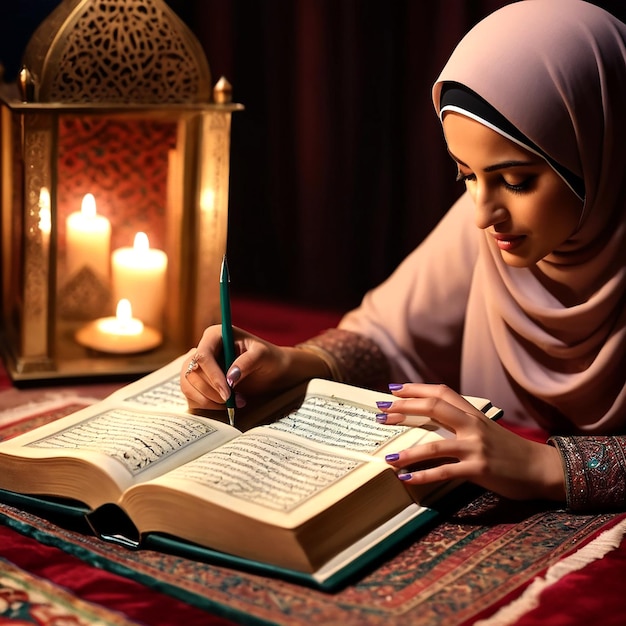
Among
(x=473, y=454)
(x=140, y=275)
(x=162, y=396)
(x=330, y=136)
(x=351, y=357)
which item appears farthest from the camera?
(x=330, y=136)

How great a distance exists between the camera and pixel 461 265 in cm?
174

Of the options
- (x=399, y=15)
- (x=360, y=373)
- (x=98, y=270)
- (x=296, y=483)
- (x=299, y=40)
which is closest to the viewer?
(x=296, y=483)

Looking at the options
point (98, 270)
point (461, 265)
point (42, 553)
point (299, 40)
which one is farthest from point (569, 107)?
point (299, 40)

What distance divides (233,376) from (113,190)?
0.74m

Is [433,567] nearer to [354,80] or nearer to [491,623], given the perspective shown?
[491,623]

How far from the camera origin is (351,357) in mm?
1711

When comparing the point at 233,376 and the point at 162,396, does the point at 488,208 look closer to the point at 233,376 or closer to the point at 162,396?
the point at 233,376

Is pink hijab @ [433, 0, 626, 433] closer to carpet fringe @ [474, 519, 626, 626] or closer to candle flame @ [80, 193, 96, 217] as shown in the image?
carpet fringe @ [474, 519, 626, 626]

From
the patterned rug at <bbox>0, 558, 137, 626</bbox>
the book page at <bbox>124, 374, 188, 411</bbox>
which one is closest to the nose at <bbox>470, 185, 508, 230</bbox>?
the book page at <bbox>124, 374, 188, 411</bbox>

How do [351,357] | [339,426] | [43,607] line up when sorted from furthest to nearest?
[351,357] < [339,426] < [43,607]

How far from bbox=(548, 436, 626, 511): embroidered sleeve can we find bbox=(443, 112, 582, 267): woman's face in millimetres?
281

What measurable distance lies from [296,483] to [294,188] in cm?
157

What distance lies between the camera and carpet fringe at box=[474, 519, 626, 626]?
42.1 inches

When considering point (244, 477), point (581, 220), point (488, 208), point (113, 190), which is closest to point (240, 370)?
point (244, 477)
